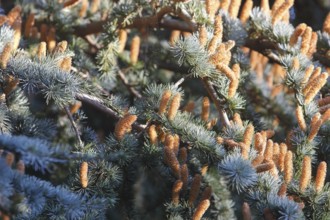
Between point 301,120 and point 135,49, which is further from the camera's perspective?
point 135,49

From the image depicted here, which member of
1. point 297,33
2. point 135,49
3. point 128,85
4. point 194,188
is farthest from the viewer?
point 128,85

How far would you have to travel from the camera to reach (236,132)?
1.50 m

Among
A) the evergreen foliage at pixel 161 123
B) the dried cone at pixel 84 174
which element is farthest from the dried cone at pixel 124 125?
the dried cone at pixel 84 174

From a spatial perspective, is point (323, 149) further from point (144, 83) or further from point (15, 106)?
point (15, 106)

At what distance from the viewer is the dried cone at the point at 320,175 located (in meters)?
1.37

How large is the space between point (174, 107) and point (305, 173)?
36 cm

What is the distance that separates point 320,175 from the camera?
1.38 metres

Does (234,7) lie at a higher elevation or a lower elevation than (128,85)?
higher

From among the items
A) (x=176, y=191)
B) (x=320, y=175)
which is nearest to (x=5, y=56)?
(x=176, y=191)

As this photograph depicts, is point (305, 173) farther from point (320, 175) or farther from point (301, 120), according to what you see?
point (301, 120)

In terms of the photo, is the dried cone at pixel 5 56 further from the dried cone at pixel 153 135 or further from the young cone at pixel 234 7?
the young cone at pixel 234 7

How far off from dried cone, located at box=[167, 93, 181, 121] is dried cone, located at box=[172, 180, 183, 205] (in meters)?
0.17

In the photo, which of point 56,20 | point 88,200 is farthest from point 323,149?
point 56,20

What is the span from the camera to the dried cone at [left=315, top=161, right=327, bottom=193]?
1368 mm
